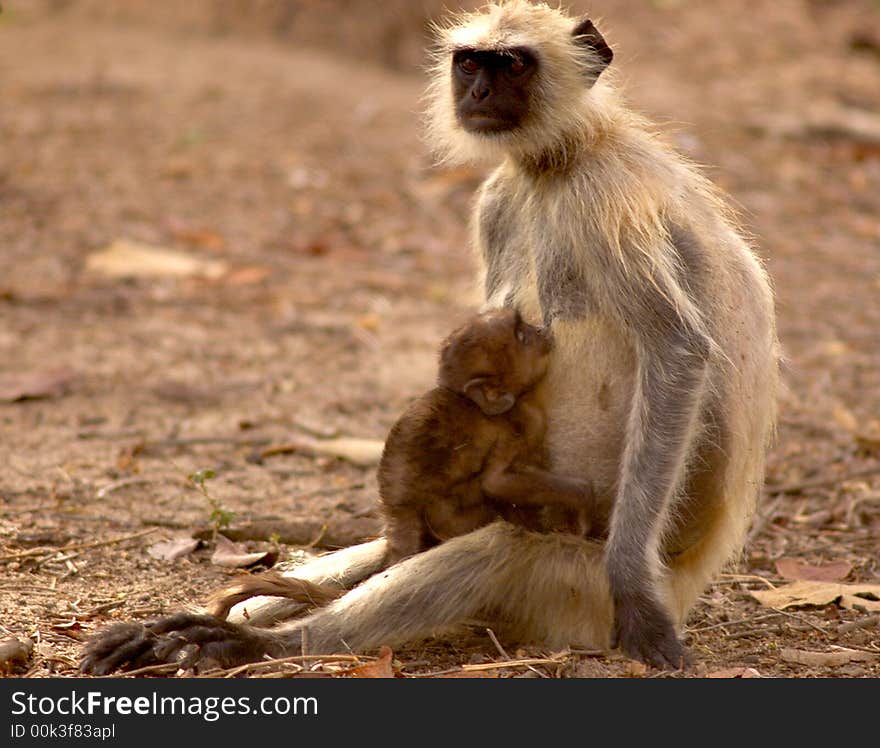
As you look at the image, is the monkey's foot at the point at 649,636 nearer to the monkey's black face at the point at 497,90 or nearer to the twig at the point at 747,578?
the twig at the point at 747,578

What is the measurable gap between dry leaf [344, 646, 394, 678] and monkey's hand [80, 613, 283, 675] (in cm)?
31

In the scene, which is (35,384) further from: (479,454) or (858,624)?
(858,624)

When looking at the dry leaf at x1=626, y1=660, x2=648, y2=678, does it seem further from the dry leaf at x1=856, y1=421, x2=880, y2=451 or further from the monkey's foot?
the dry leaf at x1=856, y1=421, x2=880, y2=451

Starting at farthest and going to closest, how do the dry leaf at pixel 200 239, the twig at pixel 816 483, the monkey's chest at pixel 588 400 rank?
the dry leaf at pixel 200 239, the twig at pixel 816 483, the monkey's chest at pixel 588 400

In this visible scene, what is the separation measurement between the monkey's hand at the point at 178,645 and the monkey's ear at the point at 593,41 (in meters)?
2.25

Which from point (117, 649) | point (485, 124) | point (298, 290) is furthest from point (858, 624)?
point (298, 290)

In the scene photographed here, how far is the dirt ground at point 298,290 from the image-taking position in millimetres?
5059

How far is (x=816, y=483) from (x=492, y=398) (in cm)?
241

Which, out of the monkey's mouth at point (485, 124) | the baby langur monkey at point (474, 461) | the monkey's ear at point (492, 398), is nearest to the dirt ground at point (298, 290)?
the baby langur monkey at point (474, 461)

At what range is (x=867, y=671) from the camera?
4336mm

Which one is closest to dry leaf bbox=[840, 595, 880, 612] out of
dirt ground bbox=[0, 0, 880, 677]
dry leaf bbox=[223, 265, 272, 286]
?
dirt ground bbox=[0, 0, 880, 677]

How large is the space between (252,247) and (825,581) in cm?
551

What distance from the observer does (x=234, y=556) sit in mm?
5168
